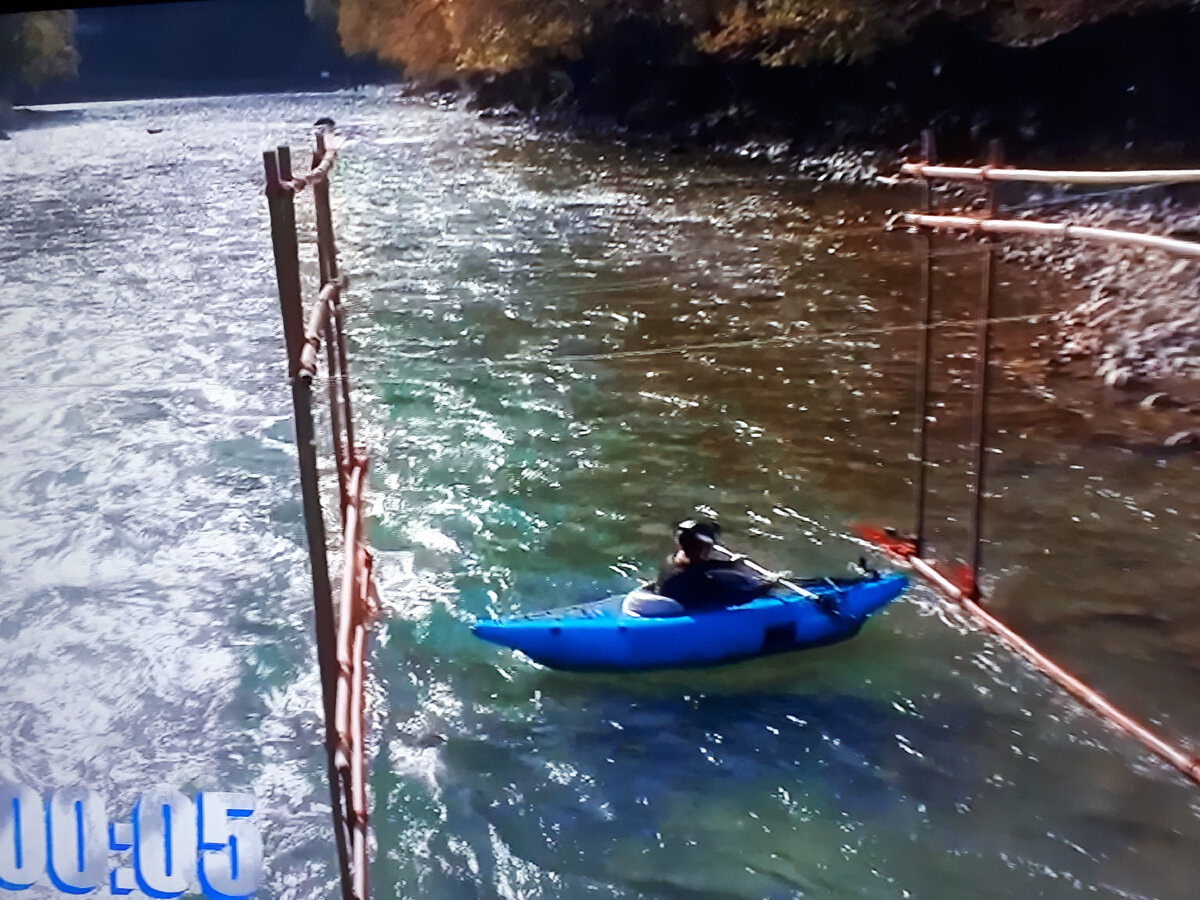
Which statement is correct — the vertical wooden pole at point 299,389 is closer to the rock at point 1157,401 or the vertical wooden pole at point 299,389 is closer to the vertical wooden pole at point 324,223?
the vertical wooden pole at point 324,223

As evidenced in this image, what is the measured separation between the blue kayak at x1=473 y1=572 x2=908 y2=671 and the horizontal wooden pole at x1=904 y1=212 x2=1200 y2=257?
0.69 meters

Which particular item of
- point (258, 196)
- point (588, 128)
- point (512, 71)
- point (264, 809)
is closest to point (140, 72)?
point (258, 196)

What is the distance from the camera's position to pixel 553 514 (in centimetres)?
229

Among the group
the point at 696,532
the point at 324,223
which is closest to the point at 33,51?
the point at 324,223

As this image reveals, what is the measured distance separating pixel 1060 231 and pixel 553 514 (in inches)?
43.2

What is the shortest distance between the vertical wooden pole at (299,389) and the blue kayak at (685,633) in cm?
59

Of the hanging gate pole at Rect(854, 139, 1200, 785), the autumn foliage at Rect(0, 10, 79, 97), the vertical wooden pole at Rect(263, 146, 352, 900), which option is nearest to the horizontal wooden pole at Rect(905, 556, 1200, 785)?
the hanging gate pole at Rect(854, 139, 1200, 785)

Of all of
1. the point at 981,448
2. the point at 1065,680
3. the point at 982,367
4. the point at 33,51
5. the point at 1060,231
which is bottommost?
the point at 1065,680

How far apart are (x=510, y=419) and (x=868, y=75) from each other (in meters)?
0.99

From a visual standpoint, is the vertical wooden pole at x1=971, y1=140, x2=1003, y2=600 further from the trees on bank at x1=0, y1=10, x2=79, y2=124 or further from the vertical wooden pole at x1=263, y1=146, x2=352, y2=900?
the trees on bank at x1=0, y1=10, x2=79, y2=124

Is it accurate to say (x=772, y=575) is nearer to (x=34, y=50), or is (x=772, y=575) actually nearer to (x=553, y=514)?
(x=553, y=514)

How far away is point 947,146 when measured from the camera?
2137 mm

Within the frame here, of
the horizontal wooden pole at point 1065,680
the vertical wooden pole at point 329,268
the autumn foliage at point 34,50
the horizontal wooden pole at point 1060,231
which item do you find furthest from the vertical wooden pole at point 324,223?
the horizontal wooden pole at point 1065,680

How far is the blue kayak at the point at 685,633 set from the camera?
1997 millimetres
